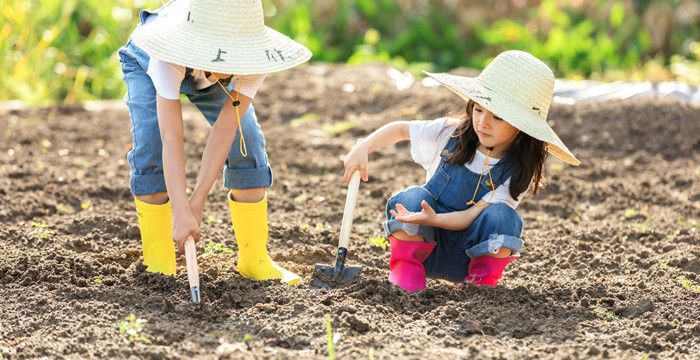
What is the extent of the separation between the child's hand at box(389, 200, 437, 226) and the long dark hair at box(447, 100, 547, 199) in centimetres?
25

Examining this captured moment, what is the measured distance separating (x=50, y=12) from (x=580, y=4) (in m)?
4.06

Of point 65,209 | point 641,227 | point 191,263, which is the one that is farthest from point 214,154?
point 641,227

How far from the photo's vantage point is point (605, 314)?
3.47 metres

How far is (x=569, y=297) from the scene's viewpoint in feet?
11.9

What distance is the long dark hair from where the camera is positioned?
A: 3.70 meters

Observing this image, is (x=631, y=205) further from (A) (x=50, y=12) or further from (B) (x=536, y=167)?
(A) (x=50, y=12)

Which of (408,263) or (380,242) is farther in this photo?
(380,242)

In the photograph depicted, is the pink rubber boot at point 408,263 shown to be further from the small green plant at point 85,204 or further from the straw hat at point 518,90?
the small green plant at point 85,204

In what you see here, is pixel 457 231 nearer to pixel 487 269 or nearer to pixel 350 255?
pixel 487 269

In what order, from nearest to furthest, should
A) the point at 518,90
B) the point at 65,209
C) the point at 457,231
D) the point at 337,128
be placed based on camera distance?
the point at 518,90, the point at 457,231, the point at 65,209, the point at 337,128

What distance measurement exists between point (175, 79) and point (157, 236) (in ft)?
2.03

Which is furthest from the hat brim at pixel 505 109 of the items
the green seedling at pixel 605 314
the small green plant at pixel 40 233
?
the small green plant at pixel 40 233

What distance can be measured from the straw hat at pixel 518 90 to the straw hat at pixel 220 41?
22.5 inches

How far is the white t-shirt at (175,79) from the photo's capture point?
3.44m
